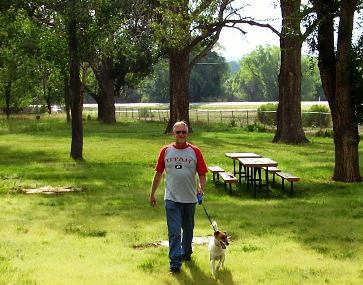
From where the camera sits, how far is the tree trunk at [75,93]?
70.6ft

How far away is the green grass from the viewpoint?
25.8 feet

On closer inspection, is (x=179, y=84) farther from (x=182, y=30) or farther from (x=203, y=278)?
(x=203, y=278)

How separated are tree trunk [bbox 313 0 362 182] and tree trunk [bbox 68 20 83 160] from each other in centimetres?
910

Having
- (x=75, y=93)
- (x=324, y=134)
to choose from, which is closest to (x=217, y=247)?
(x=75, y=93)

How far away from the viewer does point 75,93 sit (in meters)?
22.5

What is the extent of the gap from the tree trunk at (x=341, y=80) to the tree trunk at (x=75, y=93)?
9101 mm

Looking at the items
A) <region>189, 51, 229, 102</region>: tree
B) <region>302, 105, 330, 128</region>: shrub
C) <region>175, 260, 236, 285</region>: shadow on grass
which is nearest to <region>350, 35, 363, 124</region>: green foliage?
<region>175, 260, 236, 285</region>: shadow on grass

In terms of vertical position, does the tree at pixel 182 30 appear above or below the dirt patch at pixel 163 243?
above

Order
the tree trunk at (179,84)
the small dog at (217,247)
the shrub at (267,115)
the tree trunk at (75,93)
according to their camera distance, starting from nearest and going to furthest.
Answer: the small dog at (217,247) < the tree trunk at (75,93) < the tree trunk at (179,84) < the shrub at (267,115)

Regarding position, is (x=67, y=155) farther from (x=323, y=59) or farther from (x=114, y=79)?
(x=114, y=79)

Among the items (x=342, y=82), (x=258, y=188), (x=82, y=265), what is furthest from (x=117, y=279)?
(x=342, y=82)

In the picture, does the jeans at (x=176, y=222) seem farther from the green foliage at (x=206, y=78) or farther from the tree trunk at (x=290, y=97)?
the green foliage at (x=206, y=78)

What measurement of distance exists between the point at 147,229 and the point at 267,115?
36.4m

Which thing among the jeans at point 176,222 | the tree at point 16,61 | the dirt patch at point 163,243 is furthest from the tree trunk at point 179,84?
the jeans at point 176,222
